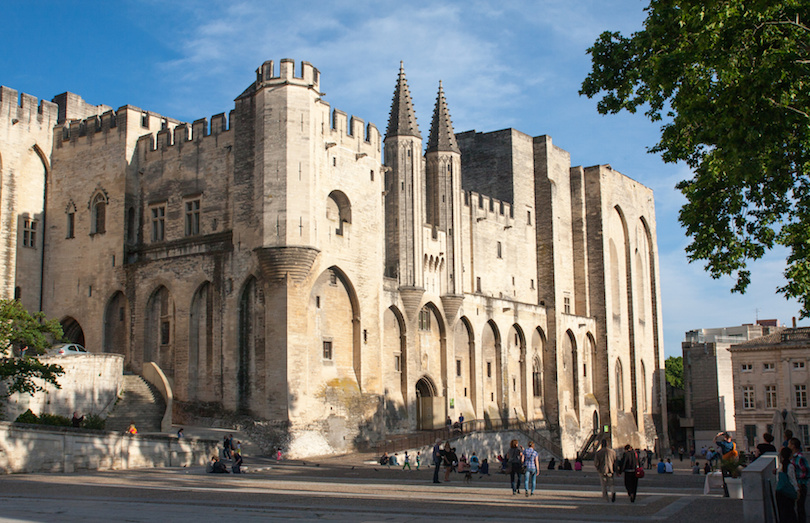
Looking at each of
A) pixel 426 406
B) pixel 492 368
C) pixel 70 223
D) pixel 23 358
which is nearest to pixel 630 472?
pixel 23 358

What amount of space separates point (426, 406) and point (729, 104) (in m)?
27.5

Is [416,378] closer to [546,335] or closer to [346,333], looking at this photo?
[346,333]

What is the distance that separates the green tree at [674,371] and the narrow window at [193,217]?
59423 mm

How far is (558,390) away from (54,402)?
28.8 metres

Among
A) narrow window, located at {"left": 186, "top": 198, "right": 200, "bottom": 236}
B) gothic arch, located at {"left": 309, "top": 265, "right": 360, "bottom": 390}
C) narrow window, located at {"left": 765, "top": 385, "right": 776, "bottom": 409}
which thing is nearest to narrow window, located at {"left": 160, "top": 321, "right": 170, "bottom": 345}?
narrow window, located at {"left": 186, "top": 198, "right": 200, "bottom": 236}

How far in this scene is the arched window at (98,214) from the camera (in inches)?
1516

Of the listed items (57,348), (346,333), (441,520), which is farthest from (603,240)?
(441,520)

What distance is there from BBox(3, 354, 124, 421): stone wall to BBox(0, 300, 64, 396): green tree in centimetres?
57

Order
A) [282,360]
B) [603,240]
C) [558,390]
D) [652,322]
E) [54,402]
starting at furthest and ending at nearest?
[652,322] → [603,240] → [558,390] → [282,360] → [54,402]

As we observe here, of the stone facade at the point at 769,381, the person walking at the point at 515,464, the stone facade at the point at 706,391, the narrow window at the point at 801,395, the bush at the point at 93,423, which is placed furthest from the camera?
the stone facade at the point at 706,391

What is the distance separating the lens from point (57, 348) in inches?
1299

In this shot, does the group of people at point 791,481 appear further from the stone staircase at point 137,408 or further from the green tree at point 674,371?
the green tree at point 674,371

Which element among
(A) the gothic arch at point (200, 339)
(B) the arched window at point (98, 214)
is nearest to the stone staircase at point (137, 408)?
(A) the gothic arch at point (200, 339)

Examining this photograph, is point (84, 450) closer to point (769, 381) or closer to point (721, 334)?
point (769, 381)
